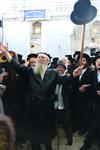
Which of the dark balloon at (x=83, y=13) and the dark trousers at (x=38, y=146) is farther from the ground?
the dark balloon at (x=83, y=13)

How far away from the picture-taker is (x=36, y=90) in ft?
21.3

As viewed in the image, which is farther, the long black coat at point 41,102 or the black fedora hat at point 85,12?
the black fedora hat at point 85,12

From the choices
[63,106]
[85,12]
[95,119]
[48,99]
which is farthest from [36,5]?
[48,99]

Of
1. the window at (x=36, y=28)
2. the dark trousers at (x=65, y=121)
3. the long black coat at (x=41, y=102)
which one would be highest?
the long black coat at (x=41, y=102)

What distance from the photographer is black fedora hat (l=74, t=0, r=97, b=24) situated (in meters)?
7.76

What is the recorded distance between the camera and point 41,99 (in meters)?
6.51

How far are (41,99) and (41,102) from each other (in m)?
0.05

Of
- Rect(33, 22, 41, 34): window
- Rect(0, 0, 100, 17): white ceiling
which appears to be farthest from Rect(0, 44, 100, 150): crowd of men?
Rect(33, 22, 41, 34): window

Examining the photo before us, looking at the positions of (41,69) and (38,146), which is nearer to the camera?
(41,69)

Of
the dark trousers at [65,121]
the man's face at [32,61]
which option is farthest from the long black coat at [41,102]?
the dark trousers at [65,121]

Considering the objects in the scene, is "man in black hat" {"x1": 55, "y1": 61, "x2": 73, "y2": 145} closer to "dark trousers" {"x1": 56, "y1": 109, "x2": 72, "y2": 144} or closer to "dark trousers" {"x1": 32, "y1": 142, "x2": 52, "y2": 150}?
"dark trousers" {"x1": 56, "y1": 109, "x2": 72, "y2": 144}

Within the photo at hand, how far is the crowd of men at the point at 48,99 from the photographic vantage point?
6.50 metres

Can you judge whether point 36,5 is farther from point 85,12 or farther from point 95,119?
point 95,119

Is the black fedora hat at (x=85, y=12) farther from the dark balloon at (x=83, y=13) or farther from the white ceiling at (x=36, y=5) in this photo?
the white ceiling at (x=36, y=5)
